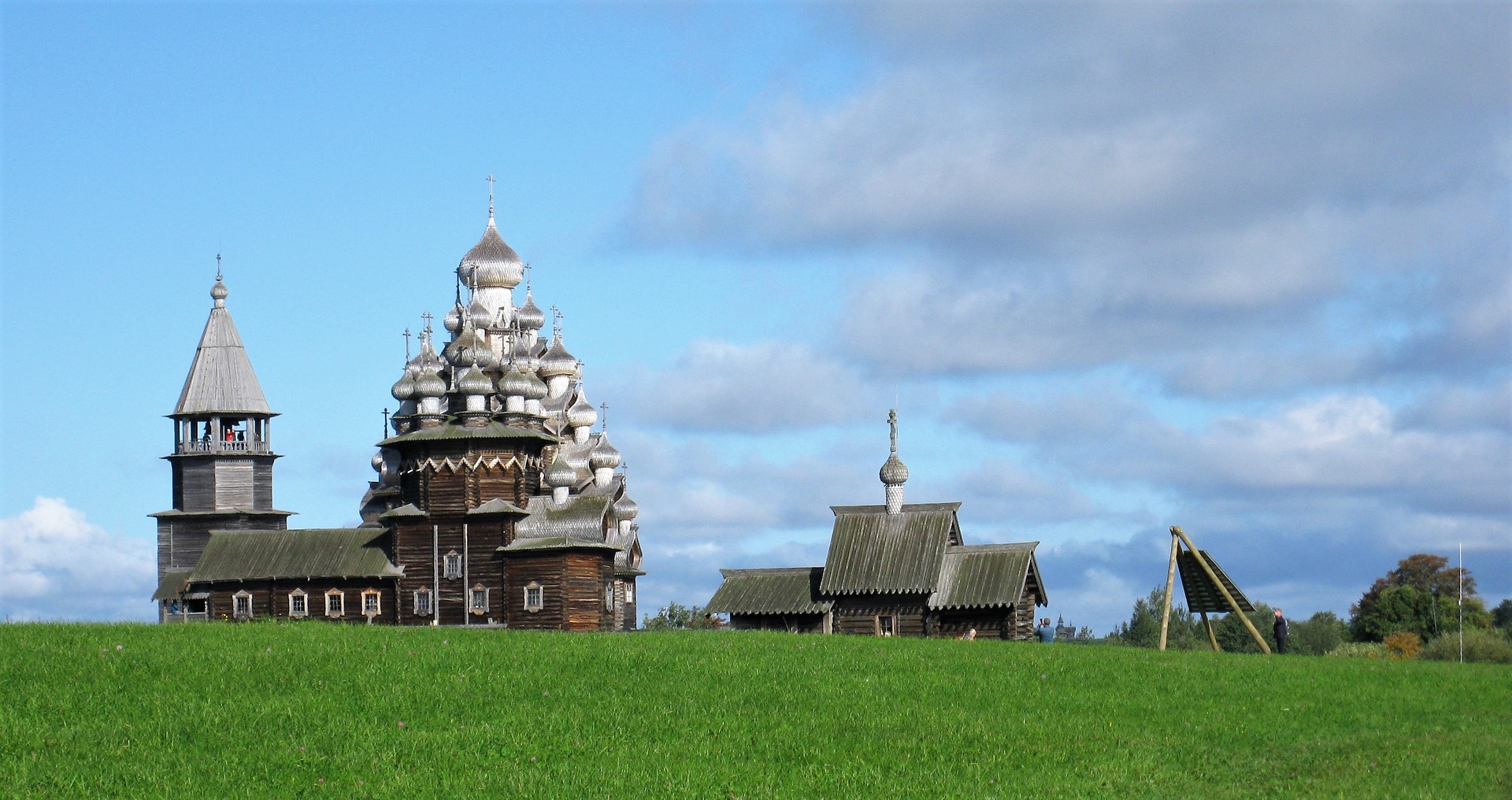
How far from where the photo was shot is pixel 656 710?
23.7m

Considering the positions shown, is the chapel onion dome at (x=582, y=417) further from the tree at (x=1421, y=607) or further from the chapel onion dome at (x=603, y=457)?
the tree at (x=1421, y=607)

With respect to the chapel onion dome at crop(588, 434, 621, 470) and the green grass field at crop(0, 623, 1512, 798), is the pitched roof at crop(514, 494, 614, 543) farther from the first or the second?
the green grass field at crop(0, 623, 1512, 798)

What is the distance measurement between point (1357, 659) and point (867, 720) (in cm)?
1436

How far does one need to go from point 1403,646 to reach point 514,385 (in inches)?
1209

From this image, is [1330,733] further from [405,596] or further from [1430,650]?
[405,596]

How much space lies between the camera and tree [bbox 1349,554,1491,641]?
224 feet

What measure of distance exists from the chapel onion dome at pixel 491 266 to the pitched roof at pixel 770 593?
22.0 m

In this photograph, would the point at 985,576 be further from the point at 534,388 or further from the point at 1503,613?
the point at 1503,613

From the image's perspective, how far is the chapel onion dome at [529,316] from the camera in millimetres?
69188

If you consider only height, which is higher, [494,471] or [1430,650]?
[494,471]

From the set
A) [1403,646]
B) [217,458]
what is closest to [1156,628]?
[1403,646]

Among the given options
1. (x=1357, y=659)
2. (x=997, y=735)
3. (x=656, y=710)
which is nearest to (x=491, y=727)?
(x=656, y=710)

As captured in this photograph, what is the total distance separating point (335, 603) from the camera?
189ft

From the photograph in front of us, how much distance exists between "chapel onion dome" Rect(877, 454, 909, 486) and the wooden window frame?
688 inches
